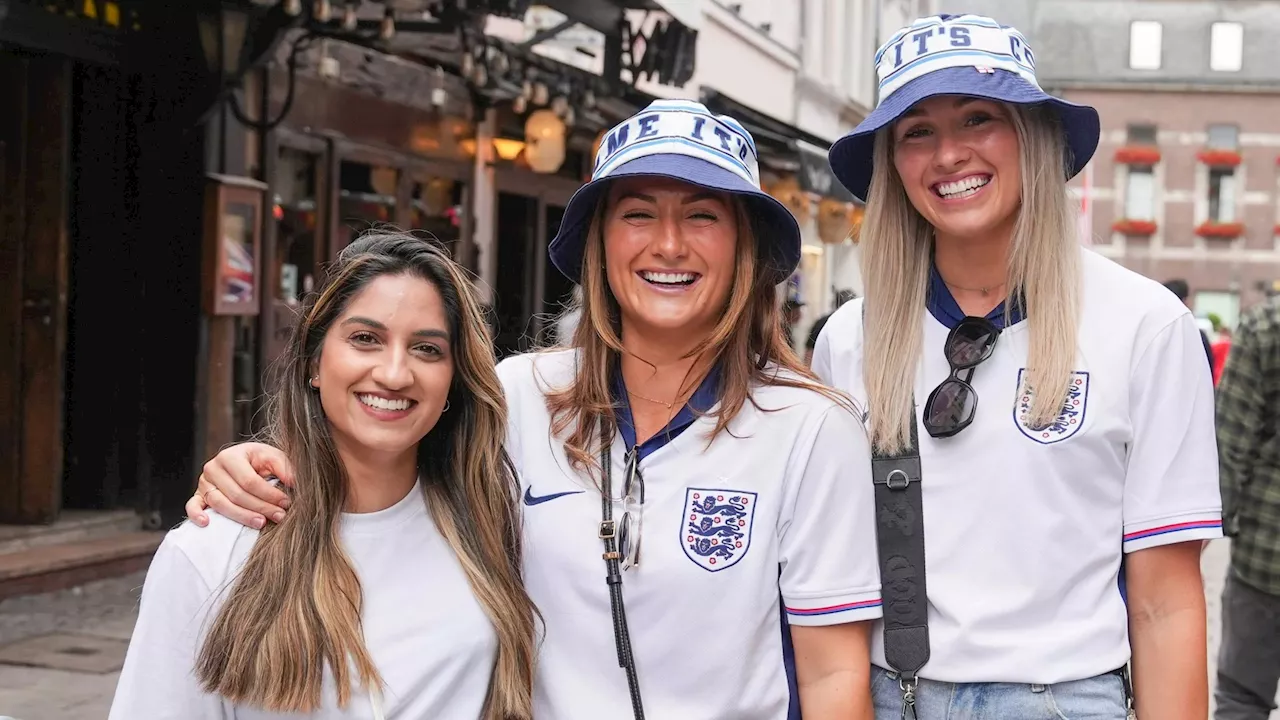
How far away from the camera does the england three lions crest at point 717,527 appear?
2.43 m

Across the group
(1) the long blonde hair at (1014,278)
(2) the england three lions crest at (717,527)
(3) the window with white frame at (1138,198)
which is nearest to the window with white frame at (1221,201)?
(3) the window with white frame at (1138,198)

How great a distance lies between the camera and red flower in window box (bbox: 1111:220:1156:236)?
42.5 meters

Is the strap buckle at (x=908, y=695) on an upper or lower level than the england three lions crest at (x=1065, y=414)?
lower

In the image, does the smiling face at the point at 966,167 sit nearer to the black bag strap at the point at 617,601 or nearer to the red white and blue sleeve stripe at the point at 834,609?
the red white and blue sleeve stripe at the point at 834,609

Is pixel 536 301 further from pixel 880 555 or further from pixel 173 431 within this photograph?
pixel 880 555

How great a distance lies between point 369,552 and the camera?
245 cm

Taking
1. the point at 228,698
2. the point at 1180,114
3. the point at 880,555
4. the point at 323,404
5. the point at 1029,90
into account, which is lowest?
the point at 228,698

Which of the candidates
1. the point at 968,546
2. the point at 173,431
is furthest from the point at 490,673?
the point at 173,431

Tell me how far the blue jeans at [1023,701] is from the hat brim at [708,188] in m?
0.82

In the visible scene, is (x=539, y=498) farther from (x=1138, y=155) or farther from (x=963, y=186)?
(x=1138, y=155)

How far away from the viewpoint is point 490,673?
2.45 m

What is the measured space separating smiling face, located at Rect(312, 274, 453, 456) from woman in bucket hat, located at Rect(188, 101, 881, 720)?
0.54 feet

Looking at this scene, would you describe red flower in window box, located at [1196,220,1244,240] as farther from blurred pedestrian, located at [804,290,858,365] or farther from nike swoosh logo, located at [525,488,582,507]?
nike swoosh logo, located at [525,488,582,507]

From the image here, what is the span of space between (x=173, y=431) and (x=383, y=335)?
623 cm
